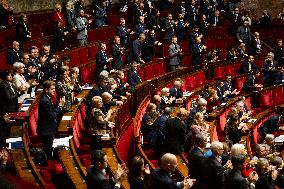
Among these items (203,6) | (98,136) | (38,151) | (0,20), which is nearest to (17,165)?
(38,151)

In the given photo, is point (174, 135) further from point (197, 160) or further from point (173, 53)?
point (173, 53)

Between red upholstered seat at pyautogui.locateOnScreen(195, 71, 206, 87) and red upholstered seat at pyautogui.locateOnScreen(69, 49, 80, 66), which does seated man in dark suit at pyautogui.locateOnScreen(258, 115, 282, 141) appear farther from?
red upholstered seat at pyautogui.locateOnScreen(69, 49, 80, 66)

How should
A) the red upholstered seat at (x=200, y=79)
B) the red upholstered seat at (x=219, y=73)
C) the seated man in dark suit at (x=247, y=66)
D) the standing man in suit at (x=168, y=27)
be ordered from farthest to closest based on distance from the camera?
the standing man in suit at (x=168, y=27)
the red upholstered seat at (x=219, y=73)
the seated man in dark suit at (x=247, y=66)
the red upholstered seat at (x=200, y=79)

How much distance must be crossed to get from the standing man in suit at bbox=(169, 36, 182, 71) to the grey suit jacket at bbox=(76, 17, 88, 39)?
5.26ft

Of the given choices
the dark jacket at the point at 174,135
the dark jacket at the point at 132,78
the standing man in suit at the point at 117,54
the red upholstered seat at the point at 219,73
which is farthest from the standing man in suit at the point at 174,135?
the red upholstered seat at the point at 219,73

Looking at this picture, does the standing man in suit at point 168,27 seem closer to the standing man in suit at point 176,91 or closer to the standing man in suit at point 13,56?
the standing man in suit at point 176,91

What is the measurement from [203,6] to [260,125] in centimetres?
494

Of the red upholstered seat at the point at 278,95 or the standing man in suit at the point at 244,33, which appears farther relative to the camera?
the standing man in suit at the point at 244,33

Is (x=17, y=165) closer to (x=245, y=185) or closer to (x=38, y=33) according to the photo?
(x=245, y=185)

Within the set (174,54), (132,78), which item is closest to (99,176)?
(132,78)

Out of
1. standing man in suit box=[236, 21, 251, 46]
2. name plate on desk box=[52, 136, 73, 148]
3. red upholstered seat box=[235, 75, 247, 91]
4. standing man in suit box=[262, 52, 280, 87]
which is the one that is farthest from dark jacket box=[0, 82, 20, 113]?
standing man in suit box=[236, 21, 251, 46]

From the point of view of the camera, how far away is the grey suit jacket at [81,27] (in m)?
8.49

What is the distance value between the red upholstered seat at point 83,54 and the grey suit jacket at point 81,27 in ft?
1.15

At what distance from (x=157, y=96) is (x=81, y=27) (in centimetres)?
384
